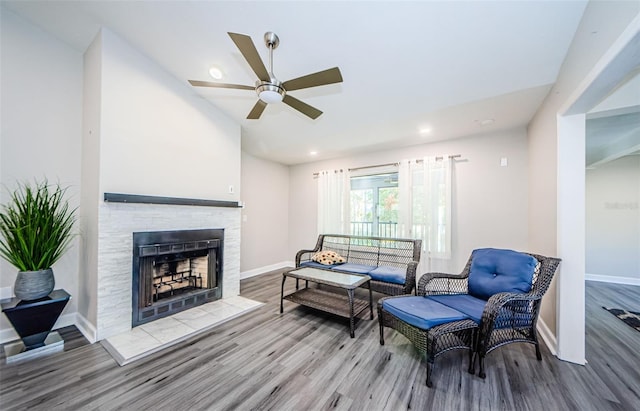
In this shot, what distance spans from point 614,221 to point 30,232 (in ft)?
27.9

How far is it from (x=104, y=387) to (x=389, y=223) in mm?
4341

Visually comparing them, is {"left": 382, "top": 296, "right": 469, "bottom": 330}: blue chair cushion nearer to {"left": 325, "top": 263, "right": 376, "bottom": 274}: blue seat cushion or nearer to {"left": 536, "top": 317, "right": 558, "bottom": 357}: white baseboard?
{"left": 536, "top": 317, "right": 558, "bottom": 357}: white baseboard

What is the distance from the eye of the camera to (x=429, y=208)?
382 cm

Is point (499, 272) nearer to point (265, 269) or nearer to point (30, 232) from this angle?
point (265, 269)

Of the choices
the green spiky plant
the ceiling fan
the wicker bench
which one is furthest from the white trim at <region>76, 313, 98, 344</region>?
the ceiling fan

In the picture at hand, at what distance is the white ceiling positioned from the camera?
1.86 metres

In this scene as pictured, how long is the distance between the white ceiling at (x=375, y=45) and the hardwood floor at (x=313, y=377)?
262cm

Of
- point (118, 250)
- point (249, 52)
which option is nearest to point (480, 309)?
point (249, 52)

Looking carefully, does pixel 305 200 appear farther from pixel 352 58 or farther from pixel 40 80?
pixel 40 80

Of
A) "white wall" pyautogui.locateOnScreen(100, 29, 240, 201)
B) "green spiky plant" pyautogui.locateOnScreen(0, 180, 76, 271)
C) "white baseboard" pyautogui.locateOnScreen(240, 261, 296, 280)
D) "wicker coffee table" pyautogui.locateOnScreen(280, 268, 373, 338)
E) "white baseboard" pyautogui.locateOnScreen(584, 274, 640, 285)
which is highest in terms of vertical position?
"white wall" pyautogui.locateOnScreen(100, 29, 240, 201)

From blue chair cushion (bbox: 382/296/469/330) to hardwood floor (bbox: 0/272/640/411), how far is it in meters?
0.42

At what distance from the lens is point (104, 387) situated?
5.64 ft

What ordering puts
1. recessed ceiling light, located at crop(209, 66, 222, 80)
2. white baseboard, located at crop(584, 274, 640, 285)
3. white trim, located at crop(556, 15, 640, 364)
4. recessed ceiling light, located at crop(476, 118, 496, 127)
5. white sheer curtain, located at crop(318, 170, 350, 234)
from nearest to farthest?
white trim, located at crop(556, 15, 640, 364), recessed ceiling light, located at crop(209, 66, 222, 80), recessed ceiling light, located at crop(476, 118, 496, 127), white baseboard, located at crop(584, 274, 640, 285), white sheer curtain, located at crop(318, 170, 350, 234)

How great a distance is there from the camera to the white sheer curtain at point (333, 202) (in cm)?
490
